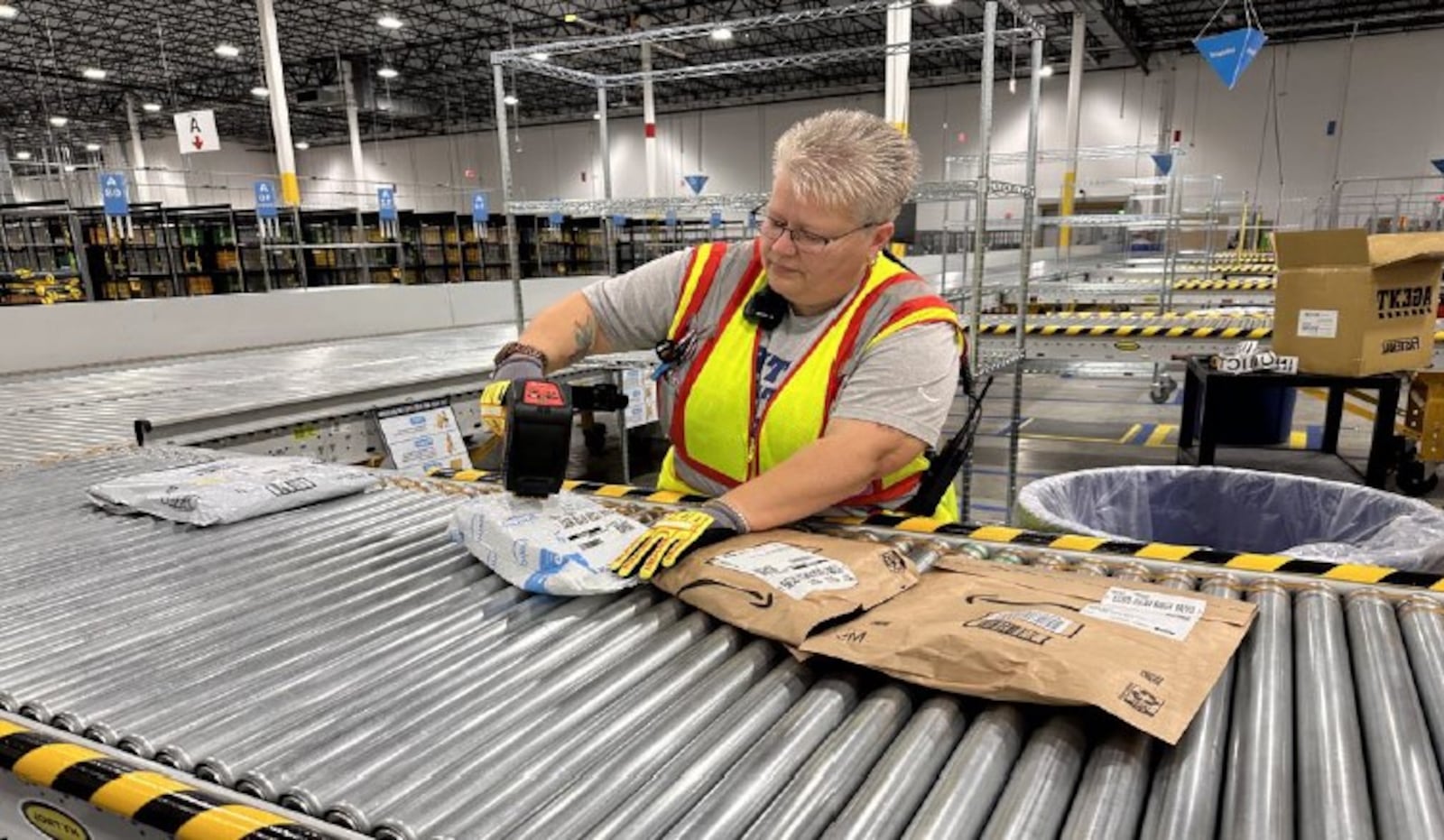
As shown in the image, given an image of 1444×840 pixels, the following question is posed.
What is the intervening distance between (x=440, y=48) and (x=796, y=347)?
74.8 ft

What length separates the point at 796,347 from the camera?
1.88m

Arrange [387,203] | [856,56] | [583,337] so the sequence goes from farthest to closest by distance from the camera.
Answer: [387,203]
[856,56]
[583,337]

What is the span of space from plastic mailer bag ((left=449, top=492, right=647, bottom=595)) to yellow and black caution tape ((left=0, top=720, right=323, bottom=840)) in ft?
1.86

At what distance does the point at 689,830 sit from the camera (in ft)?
2.89

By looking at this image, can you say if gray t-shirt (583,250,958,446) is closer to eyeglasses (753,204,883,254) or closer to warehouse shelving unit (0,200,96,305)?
eyeglasses (753,204,883,254)

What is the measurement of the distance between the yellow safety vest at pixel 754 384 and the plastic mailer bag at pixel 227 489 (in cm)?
83

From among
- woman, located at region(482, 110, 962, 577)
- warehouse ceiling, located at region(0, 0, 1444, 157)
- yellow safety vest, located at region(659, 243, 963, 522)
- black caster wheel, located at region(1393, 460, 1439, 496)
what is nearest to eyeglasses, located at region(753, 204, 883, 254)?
woman, located at region(482, 110, 962, 577)

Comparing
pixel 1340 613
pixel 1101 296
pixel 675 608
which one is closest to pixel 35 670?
pixel 675 608

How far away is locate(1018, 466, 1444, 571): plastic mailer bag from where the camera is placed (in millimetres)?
2578

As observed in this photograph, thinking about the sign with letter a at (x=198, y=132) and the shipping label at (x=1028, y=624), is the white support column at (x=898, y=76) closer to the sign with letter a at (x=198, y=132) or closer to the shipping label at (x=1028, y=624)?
the sign with letter a at (x=198, y=132)

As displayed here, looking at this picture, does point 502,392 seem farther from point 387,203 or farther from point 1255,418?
point 387,203

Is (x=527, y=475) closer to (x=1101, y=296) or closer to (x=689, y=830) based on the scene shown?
(x=689, y=830)

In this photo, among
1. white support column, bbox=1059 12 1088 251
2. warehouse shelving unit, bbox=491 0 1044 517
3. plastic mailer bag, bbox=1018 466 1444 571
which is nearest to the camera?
plastic mailer bag, bbox=1018 466 1444 571

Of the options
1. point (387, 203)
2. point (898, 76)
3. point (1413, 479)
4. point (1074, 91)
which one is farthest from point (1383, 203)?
point (387, 203)
